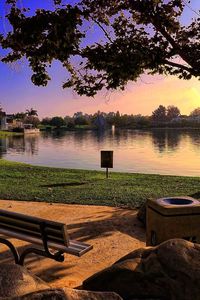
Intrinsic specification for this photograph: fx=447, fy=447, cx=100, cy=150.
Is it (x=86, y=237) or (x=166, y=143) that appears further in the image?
(x=166, y=143)

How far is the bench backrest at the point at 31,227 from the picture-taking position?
5047mm

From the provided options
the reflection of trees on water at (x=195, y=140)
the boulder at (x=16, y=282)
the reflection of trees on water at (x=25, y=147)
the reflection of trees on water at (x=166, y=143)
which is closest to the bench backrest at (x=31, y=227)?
the boulder at (x=16, y=282)

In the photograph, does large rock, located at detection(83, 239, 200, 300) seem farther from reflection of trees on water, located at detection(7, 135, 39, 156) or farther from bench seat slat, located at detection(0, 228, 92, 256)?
reflection of trees on water, located at detection(7, 135, 39, 156)

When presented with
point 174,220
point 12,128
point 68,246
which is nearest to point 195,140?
point 12,128

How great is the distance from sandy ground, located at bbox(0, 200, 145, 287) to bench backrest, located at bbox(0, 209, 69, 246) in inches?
26.9

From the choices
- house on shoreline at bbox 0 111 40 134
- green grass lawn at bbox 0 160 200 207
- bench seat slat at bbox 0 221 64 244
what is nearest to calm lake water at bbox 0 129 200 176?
green grass lawn at bbox 0 160 200 207

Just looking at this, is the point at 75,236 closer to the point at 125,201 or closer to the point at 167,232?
the point at 167,232

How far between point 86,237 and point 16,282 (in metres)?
4.11

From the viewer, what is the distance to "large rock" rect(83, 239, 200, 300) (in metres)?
4.04

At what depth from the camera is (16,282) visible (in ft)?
12.2

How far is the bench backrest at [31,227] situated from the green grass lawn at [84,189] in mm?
5240

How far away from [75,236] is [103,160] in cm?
868

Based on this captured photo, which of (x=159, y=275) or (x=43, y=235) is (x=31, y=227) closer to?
(x=43, y=235)

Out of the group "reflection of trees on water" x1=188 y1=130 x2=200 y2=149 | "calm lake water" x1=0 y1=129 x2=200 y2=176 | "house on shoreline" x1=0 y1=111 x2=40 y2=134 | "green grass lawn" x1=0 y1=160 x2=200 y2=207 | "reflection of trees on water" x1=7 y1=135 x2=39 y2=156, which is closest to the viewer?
"green grass lawn" x1=0 y1=160 x2=200 y2=207
